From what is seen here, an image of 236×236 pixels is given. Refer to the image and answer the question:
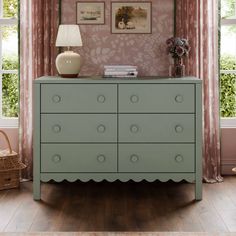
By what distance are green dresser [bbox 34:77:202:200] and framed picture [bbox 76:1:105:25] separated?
88cm

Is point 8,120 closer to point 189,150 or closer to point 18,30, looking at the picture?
point 18,30

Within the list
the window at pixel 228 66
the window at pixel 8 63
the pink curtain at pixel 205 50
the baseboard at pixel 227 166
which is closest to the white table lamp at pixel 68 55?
the window at pixel 8 63

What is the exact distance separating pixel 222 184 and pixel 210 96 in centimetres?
77

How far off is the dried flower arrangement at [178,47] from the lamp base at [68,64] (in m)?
0.82

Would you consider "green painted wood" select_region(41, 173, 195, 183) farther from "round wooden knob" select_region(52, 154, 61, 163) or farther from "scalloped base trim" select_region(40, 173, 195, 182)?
"round wooden knob" select_region(52, 154, 61, 163)

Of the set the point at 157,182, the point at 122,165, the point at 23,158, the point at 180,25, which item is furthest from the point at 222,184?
the point at 23,158

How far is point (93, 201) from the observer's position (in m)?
4.59

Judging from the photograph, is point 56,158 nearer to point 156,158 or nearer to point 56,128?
point 56,128

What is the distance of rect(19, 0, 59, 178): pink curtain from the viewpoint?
17.0 feet

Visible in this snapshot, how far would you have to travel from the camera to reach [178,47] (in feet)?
16.6

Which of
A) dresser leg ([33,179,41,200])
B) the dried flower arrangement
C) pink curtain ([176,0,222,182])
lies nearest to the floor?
dresser leg ([33,179,41,200])

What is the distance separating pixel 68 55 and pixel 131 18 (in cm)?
79

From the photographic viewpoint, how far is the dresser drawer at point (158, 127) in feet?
15.2

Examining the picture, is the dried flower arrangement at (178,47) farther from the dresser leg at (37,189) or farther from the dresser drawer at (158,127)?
the dresser leg at (37,189)
